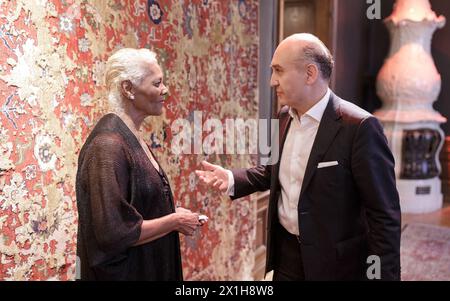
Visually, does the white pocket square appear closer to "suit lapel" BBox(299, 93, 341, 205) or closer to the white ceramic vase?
"suit lapel" BBox(299, 93, 341, 205)

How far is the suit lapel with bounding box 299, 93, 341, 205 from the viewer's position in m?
1.51

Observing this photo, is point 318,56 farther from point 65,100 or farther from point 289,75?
point 65,100

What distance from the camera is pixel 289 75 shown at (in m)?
1.57

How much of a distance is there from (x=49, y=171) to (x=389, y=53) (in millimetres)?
5065

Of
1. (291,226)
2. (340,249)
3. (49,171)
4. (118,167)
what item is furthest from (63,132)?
(340,249)

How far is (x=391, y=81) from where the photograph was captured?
17.8 ft

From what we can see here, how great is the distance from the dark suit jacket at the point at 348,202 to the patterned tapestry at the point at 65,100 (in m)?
0.94

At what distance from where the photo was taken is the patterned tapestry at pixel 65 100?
5.06ft

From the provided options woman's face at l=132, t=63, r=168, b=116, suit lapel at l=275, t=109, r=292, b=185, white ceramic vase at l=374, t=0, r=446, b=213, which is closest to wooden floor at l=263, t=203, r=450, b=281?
white ceramic vase at l=374, t=0, r=446, b=213

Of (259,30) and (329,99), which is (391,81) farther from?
(329,99)

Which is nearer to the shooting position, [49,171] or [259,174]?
[49,171]

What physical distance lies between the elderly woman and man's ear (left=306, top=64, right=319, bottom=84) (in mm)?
518

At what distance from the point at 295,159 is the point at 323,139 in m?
0.15

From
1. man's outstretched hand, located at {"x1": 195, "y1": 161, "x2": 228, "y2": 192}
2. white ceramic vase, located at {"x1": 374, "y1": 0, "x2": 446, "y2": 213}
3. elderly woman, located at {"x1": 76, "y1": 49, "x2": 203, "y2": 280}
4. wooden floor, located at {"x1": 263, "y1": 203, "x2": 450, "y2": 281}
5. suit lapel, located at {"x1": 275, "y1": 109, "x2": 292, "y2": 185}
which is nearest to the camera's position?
elderly woman, located at {"x1": 76, "y1": 49, "x2": 203, "y2": 280}
